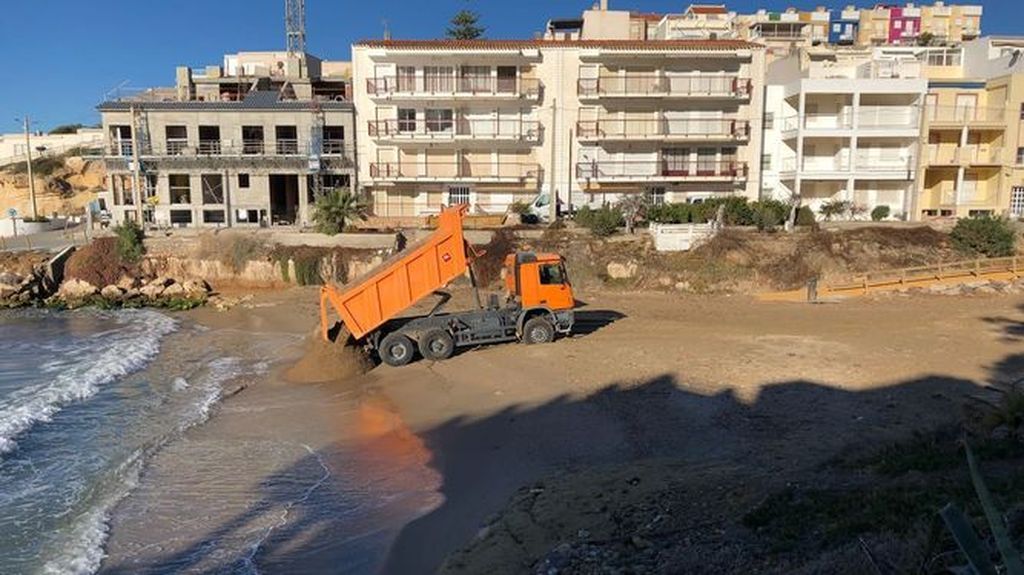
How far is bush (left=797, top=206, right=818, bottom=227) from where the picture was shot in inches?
1481

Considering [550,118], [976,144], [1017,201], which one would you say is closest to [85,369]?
[550,118]

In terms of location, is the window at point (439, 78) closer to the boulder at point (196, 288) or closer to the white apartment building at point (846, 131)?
the boulder at point (196, 288)

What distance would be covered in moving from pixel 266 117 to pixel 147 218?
9.95 meters

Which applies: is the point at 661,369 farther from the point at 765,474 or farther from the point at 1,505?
the point at 1,505

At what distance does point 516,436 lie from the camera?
14.8 metres

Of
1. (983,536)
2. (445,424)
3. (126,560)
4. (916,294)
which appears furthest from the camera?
(916,294)

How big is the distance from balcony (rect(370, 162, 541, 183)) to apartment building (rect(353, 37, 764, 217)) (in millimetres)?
75

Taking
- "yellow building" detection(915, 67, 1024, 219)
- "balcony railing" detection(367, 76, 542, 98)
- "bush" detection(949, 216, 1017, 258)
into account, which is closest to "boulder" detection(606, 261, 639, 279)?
"balcony railing" detection(367, 76, 542, 98)

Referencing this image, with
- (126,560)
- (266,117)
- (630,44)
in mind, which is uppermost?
(630,44)

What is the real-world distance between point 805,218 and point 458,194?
20.7 meters

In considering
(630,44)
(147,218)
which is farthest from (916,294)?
(147,218)

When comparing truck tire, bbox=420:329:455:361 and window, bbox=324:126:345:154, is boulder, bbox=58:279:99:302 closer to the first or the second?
window, bbox=324:126:345:154

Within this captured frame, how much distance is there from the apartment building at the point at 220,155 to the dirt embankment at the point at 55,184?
31.3m

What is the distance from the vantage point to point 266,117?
153 feet
